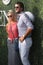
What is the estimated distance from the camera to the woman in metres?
7.70

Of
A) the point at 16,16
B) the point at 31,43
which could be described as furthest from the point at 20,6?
the point at 31,43

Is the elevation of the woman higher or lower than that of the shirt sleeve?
lower

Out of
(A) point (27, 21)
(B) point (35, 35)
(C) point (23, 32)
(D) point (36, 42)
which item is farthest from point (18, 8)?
(D) point (36, 42)

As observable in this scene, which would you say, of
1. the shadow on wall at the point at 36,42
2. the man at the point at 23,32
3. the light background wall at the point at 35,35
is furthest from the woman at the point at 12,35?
the shadow on wall at the point at 36,42

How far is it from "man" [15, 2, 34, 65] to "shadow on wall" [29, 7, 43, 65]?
0.34 meters

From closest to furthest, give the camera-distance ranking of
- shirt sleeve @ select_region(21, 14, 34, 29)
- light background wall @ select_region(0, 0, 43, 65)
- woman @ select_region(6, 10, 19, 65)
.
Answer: shirt sleeve @ select_region(21, 14, 34, 29)
woman @ select_region(6, 10, 19, 65)
light background wall @ select_region(0, 0, 43, 65)

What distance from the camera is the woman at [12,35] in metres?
7.70

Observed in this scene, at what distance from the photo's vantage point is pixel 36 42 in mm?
8125

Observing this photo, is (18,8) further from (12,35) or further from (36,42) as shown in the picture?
(36,42)

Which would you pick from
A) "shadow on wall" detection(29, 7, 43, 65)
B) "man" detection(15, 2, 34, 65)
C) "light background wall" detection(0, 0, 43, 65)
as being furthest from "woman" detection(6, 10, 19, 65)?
"shadow on wall" detection(29, 7, 43, 65)

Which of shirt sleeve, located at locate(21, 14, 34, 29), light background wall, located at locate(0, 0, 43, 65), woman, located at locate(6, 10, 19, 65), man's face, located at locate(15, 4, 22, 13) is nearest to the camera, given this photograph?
shirt sleeve, located at locate(21, 14, 34, 29)

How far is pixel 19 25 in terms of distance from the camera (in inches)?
297

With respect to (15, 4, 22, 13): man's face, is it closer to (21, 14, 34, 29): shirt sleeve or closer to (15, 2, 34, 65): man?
(15, 2, 34, 65): man

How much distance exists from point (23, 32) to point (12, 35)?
0.92 ft
